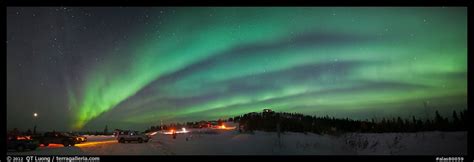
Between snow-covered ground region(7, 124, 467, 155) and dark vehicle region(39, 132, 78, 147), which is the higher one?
snow-covered ground region(7, 124, 467, 155)

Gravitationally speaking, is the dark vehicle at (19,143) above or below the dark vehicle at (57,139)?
above

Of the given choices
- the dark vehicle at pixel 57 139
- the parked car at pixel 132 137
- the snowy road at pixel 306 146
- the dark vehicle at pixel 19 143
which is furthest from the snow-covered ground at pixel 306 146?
the parked car at pixel 132 137

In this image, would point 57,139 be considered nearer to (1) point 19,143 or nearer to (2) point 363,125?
(1) point 19,143

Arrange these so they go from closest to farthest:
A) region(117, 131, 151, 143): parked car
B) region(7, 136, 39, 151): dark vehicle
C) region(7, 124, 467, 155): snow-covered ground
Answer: region(7, 124, 467, 155): snow-covered ground, region(7, 136, 39, 151): dark vehicle, region(117, 131, 151, 143): parked car

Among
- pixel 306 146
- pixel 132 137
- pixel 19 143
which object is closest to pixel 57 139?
pixel 132 137

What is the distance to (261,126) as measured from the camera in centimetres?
2903

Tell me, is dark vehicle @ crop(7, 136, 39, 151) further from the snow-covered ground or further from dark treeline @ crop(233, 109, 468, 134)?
dark treeline @ crop(233, 109, 468, 134)

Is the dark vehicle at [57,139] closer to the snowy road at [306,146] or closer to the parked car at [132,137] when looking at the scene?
the parked car at [132,137]

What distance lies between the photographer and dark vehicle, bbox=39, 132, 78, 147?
2931 cm

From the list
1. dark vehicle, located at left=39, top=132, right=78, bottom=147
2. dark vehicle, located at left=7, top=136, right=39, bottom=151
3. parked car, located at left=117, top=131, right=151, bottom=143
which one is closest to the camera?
dark vehicle, located at left=7, top=136, right=39, bottom=151

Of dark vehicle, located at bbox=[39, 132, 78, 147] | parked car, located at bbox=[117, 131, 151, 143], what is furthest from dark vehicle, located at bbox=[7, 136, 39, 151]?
parked car, located at bbox=[117, 131, 151, 143]

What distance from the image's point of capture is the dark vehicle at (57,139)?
29.3 m

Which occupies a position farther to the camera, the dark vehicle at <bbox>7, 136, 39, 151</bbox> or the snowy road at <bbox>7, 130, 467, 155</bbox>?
the dark vehicle at <bbox>7, 136, 39, 151</bbox>
